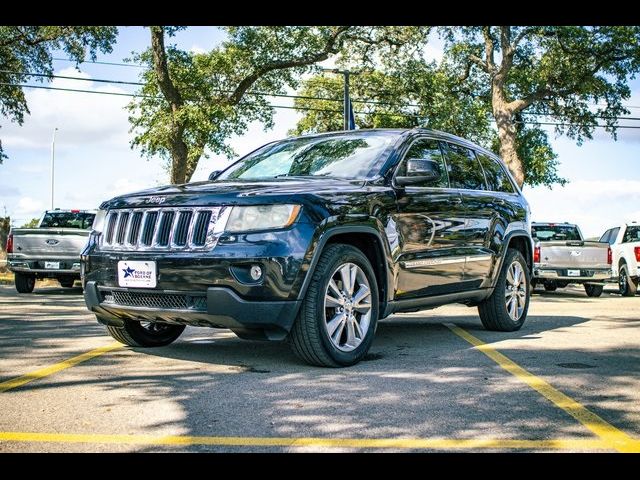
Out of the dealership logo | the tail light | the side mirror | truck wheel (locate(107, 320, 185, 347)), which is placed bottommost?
truck wheel (locate(107, 320, 185, 347))

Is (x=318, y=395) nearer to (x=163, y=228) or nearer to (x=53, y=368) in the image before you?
(x=163, y=228)

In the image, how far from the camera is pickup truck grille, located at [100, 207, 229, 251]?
5.84 meters

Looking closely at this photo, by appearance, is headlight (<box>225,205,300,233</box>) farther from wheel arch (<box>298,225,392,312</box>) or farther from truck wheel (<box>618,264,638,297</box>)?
truck wheel (<box>618,264,638,297</box>)

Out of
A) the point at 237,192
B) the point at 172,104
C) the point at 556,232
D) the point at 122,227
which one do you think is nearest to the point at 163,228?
the point at 122,227

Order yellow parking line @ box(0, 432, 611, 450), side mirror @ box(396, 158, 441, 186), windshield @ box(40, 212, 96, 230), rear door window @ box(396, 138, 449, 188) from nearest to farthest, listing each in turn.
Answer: yellow parking line @ box(0, 432, 611, 450)
side mirror @ box(396, 158, 441, 186)
rear door window @ box(396, 138, 449, 188)
windshield @ box(40, 212, 96, 230)

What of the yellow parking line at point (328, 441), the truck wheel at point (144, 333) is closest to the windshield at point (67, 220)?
the truck wheel at point (144, 333)

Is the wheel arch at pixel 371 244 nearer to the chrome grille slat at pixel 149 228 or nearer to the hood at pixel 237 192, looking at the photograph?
the hood at pixel 237 192

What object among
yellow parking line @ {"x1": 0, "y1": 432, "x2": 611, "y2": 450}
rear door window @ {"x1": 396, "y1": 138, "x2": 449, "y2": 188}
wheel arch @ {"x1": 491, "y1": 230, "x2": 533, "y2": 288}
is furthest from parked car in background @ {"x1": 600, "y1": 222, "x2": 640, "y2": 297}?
yellow parking line @ {"x1": 0, "y1": 432, "x2": 611, "y2": 450}

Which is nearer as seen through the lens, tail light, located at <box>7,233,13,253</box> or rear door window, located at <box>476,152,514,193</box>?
rear door window, located at <box>476,152,514,193</box>

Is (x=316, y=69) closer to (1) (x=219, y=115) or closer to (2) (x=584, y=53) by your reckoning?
(1) (x=219, y=115)

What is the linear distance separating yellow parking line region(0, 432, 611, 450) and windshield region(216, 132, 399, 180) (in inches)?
124

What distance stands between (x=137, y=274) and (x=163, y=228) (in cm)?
40

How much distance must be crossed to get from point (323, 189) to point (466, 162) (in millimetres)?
2890
